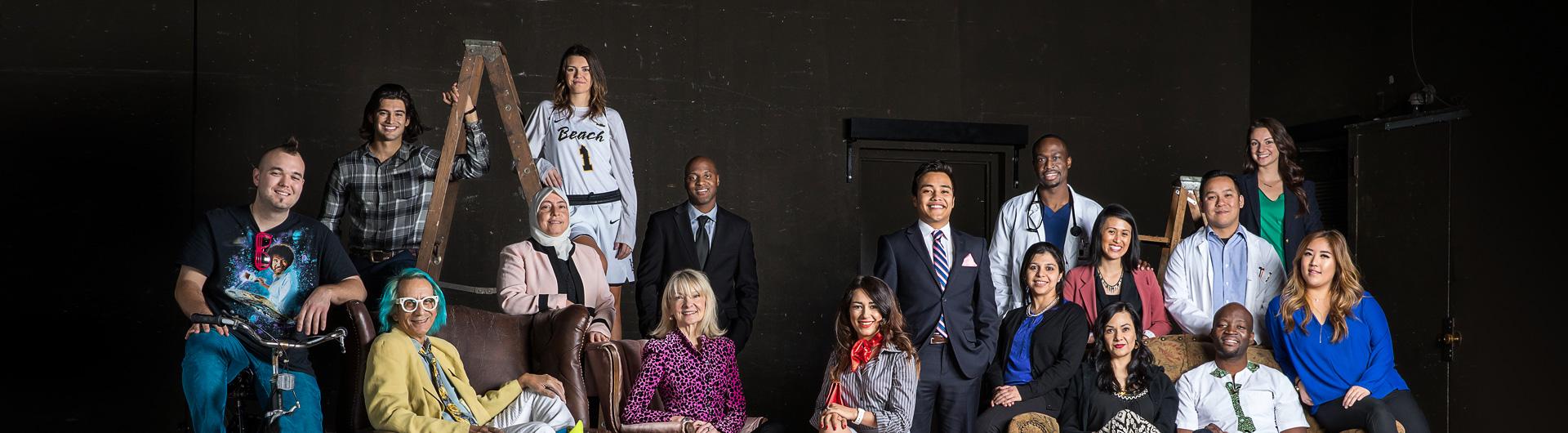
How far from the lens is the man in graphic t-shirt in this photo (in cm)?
413

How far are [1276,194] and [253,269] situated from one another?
434 centimetres

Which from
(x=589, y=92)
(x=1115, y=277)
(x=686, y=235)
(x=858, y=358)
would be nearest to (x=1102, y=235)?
(x=1115, y=277)

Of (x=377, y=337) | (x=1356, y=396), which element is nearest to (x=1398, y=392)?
(x=1356, y=396)

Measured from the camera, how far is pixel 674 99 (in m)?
7.29

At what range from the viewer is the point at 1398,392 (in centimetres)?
493

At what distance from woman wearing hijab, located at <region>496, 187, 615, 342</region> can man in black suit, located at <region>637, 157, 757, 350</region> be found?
489mm

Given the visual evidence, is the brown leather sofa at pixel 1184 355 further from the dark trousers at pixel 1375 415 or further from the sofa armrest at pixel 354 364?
the sofa armrest at pixel 354 364

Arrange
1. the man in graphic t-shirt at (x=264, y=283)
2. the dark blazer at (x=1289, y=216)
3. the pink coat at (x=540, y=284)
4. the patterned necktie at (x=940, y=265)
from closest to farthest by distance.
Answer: the man in graphic t-shirt at (x=264, y=283)
the pink coat at (x=540, y=284)
the patterned necktie at (x=940, y=265)
the dark blazer at (x=1289, y=216)

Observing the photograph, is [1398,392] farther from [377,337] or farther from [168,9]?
[168,9]

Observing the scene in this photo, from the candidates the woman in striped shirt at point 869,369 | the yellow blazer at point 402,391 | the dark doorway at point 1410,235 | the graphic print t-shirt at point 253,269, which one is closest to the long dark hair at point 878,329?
the woman in striped shirt at point 869,369

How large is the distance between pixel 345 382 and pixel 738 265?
195 cm

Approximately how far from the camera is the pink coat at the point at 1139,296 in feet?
17.2

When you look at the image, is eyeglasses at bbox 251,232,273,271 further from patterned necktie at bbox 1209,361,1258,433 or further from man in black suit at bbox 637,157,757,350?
patterned necktie at bbox 1209,361,1258,433

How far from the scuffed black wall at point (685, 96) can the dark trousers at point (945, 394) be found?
8.73ft
